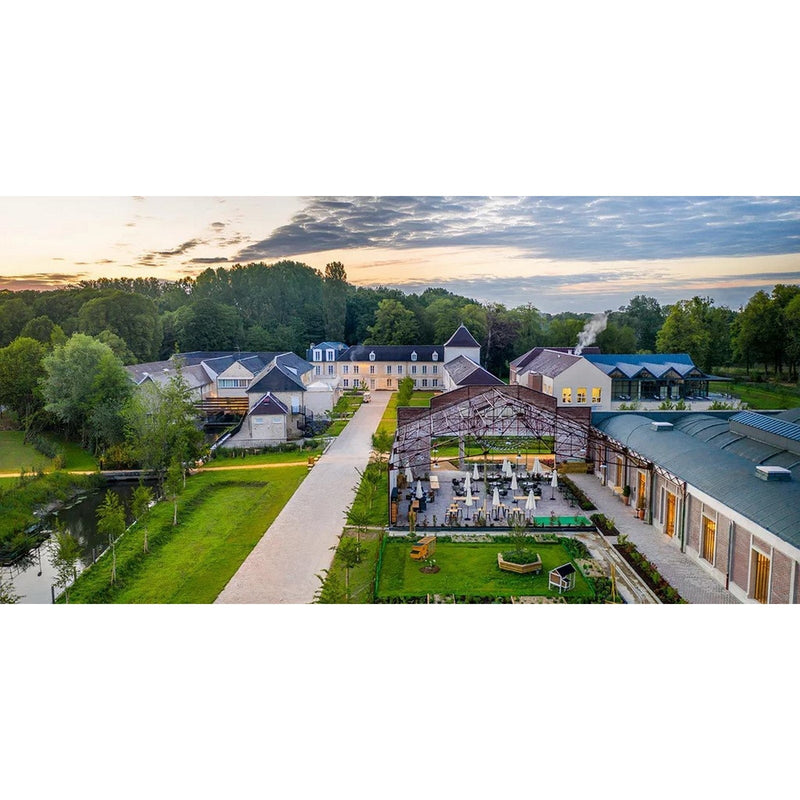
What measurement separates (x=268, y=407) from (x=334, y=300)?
5.11 m

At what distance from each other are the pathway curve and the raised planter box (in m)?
2.82

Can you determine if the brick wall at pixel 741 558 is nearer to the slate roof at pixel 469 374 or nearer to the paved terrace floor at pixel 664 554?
the paved terrace floor at pixel 664 554

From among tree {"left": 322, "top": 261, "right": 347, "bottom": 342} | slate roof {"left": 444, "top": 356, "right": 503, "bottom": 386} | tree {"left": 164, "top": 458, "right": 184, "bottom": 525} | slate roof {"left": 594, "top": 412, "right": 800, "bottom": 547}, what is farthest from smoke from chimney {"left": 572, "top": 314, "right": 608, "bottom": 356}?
tree {"left": 164, "top": 458, "right": 184, "bottom": 525}

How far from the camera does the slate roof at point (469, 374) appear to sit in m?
13.9

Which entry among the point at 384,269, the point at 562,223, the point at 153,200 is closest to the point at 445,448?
the point at 384,269

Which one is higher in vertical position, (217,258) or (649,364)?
(217,258)

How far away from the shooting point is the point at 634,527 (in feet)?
36.9

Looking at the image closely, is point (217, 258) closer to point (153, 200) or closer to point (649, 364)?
point (153, 200)

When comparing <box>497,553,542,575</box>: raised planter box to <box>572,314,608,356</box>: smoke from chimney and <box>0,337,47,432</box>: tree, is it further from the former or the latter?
<box>0,337,47,432</box>: tree

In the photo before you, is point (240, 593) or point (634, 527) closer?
point (240, 593)

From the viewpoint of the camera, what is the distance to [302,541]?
10445 millimetres

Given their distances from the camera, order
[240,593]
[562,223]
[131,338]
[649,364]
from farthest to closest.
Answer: [649,364] → [131,338] → [562,223] → [240,593]

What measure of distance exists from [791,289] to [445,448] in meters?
8.49

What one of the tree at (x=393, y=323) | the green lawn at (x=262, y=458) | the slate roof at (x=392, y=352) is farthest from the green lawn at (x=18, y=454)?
the slate roof at (x=392, y=352)
